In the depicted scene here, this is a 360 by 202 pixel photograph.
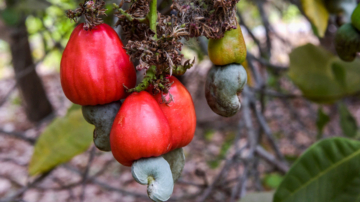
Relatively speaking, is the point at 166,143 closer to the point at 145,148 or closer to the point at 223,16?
the point at 145,148

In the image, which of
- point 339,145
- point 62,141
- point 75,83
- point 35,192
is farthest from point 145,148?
point 35,192

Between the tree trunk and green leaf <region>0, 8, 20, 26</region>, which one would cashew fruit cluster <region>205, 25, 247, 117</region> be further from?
the tree trunk

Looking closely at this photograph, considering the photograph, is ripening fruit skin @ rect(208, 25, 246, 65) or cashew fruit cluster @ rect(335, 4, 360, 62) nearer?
ripening fruit skin @ rect(208, 25, 246, 65)

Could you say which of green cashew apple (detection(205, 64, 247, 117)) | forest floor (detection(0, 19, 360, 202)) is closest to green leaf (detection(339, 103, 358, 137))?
forest floor (detection(0, 19, 360, 202))

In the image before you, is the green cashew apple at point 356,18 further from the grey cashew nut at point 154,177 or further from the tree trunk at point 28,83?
the tree trunk at point 28,83

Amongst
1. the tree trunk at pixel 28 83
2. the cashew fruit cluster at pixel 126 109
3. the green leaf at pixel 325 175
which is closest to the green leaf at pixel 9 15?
the tree trunk at pixel 28 83

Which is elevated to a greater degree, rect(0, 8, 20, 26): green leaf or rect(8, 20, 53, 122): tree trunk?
rect(0, 8, 20, 26): green leaf

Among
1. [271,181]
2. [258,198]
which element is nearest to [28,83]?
[271,181]

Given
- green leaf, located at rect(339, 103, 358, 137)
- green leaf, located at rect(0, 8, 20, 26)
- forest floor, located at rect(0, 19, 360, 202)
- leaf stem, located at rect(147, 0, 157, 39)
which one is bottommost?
forest floor, located at rect(0, 19, 360, 202)

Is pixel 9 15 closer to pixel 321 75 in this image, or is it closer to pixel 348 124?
pixel 321 75
